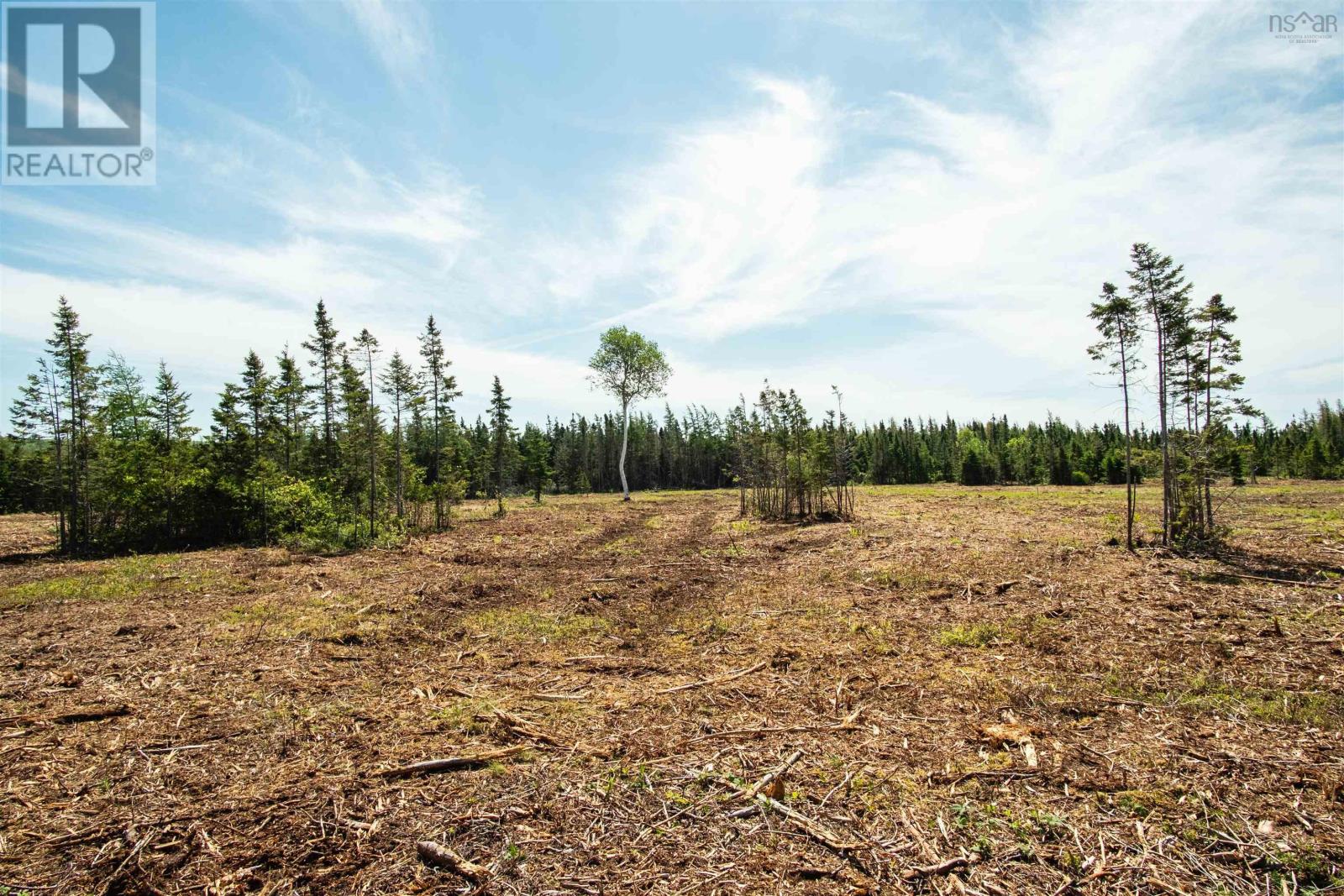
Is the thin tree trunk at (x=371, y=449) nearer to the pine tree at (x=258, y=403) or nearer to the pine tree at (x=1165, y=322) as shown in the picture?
the pine tree at (x=258, y=403)

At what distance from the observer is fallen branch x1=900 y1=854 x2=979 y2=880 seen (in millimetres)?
3871

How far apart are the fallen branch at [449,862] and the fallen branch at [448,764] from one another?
A: 1205mm

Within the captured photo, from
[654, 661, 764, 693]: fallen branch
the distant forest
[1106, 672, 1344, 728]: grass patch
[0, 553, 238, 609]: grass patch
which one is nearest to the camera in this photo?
[1106, 672, 1344, 728]: grass patch

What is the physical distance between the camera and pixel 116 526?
27047 millimetres

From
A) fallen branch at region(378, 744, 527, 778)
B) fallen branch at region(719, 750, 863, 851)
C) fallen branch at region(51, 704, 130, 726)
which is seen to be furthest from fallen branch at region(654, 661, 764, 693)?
fallen branch at region(51, 704, 130, 726)

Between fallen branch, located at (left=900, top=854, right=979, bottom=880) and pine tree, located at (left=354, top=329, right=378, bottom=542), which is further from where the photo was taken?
pine tree, located at (left=354, top=329, right=378, bottom=542)

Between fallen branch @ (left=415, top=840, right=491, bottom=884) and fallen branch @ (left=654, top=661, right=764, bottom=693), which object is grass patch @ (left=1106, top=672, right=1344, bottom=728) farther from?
fallen branch @ (left=415, top=840, right=491, bottom=884)

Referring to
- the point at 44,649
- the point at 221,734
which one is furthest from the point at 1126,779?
the point at 44,649

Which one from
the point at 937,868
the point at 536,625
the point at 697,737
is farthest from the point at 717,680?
the point at 536,625

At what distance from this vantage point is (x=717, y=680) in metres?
7.71

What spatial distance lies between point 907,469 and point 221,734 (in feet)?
323

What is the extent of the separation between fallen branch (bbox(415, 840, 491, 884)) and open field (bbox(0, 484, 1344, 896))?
7cm

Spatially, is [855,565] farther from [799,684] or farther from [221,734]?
[221,734]

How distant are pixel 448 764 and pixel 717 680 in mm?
3696
